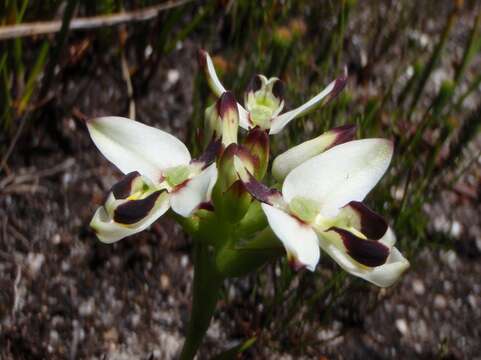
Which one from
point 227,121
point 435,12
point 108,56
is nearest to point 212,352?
point 227,121

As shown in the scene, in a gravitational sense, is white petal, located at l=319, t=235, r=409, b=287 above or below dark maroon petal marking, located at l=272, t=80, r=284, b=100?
below

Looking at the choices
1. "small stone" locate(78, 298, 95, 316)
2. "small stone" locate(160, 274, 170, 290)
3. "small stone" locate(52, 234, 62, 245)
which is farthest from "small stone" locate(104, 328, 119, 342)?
"small stone" locate(52, 234, 62, 245)

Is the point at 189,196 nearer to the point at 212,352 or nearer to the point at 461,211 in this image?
the point at 212,352

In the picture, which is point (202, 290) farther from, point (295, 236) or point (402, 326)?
point (402, 326)

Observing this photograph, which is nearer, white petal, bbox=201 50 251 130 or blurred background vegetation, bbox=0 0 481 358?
white petal, bbox=201 50 251 130

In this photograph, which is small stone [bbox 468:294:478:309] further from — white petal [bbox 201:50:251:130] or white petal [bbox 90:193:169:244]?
white petal [bbox 90:193:169:244]

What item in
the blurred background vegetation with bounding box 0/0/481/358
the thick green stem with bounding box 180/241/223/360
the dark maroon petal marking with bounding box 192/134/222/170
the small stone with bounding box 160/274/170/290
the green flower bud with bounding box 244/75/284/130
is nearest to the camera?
the dark maroon petal marking with bounding box 192/134/222/170
